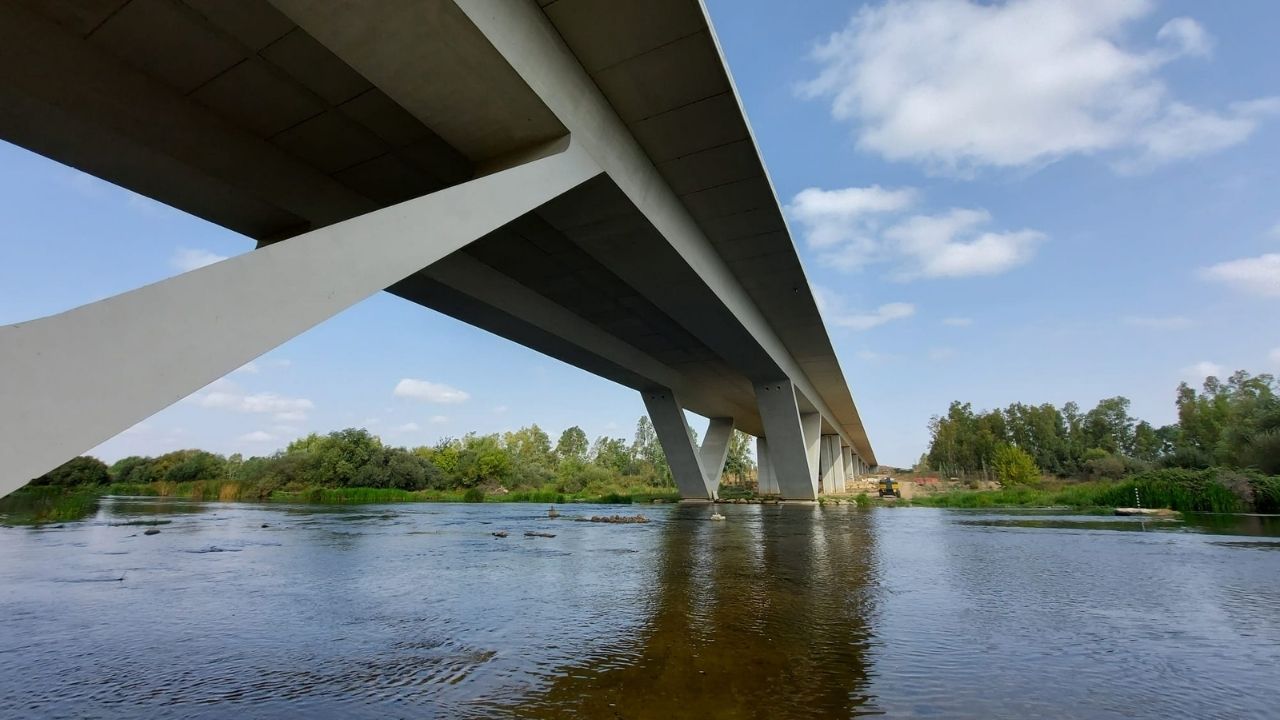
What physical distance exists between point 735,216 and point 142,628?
1055cm

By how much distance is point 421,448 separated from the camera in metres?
74.2

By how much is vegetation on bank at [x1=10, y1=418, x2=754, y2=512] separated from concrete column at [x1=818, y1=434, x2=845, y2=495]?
13.4m

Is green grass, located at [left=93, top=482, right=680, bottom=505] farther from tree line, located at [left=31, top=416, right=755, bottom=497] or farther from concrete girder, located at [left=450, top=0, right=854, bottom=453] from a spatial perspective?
concrete girder, located at [left=450, top=0, right=854, bottom=453]

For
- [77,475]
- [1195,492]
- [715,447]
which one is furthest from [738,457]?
[77,475]

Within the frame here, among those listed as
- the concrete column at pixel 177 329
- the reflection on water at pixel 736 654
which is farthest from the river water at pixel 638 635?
the concrete column at pixel 177 329

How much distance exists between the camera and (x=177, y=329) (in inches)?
129

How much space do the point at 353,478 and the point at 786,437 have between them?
3656cm

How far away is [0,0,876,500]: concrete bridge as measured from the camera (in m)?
3.17

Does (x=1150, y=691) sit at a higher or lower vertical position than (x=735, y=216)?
lower

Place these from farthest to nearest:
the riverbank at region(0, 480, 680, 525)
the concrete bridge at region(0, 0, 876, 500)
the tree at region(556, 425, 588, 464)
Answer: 1. the tree at region(556, 425, 588, 464)
2. the riverbank at region(0, 480, 680, 525)
3. the concrete bridge at region(0, 0, 876, 500)

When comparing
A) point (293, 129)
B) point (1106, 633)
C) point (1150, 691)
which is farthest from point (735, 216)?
point (1150, 691)

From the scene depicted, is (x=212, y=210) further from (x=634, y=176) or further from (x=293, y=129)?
(x=634, y=176)

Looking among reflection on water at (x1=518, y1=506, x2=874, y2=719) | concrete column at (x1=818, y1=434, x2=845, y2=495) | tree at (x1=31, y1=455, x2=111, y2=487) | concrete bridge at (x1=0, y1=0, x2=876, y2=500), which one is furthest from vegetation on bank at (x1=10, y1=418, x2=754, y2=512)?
reflection on water at (x1=518, y1=506, x2=874, y2=719)

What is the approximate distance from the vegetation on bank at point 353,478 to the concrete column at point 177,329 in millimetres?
26892
